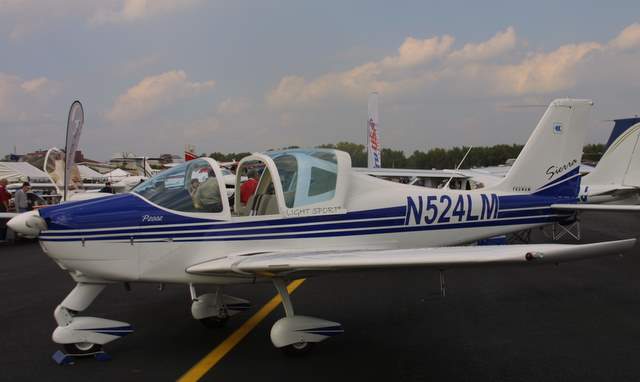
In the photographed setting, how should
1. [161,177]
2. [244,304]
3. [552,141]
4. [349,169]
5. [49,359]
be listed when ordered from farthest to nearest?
1. [552,141]
2. [244,304]
3. [349,169]
4. [161,177]
5. [49,359]

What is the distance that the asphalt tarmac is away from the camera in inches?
148

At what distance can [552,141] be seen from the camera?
6.58 meters

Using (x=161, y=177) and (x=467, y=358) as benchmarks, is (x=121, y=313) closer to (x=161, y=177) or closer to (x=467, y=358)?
(x=161, y=177)

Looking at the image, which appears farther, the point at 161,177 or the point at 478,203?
the point at 478,203

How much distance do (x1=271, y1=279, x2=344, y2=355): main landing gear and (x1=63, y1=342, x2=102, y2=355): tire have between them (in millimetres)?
1511

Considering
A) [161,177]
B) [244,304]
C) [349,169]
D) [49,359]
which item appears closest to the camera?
[49,359]

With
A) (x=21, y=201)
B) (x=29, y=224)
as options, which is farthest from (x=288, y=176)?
(x=21, y=201)

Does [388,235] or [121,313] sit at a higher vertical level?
[388,235]

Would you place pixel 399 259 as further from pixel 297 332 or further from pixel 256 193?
pixel 256 193

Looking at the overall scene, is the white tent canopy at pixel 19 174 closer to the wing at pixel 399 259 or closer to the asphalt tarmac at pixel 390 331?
the asphalt tarmac at pixel 390 331

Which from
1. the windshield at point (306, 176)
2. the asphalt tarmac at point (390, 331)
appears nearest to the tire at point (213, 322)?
the asphalt tarmac at point (390, 331)

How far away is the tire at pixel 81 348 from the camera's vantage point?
13.2ft

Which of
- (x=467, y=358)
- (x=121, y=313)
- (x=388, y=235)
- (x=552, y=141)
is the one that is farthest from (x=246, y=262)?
(x=552, y=141)

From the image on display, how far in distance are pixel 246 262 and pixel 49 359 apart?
1.93 m
